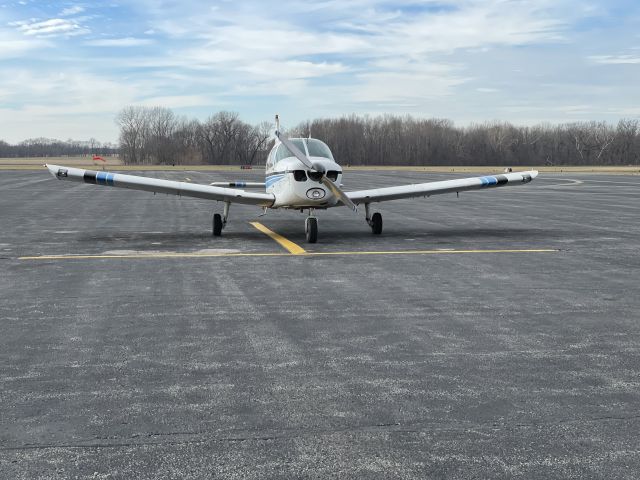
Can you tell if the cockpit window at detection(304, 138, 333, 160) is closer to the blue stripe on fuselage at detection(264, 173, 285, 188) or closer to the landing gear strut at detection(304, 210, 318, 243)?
the blue stripe on fuselage at detection(264, 173, 285, 188)

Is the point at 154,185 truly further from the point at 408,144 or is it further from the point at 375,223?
the point at 408,144

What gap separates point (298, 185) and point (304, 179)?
0.17 meters

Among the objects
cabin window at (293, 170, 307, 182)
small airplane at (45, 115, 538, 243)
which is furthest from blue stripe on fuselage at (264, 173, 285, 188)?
cabin window at (293, 170, 307, 182)

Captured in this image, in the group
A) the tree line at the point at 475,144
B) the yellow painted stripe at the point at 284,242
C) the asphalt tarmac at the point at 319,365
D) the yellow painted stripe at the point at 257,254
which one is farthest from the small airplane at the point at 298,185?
the tree line at the point at 475,144

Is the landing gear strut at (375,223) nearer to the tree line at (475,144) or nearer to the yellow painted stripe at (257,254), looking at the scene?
the yellow painted stripe at (257,254)

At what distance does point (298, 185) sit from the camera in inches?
518

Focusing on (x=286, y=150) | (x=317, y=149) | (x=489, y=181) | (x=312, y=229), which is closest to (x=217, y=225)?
(x=286, y=150)

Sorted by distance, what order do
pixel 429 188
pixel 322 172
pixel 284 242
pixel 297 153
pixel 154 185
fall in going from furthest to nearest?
pixel 429 188 < pixel 154 185 < pixel 284 242 < pixel 297 153 < pixel 322 172

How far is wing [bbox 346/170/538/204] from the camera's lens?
14754mm

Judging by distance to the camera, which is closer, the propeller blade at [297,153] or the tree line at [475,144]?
the propeller blade at [297,153]

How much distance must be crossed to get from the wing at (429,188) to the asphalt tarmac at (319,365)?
11.6 feet

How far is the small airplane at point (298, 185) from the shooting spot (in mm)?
13141

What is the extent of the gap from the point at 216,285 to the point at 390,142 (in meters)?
145

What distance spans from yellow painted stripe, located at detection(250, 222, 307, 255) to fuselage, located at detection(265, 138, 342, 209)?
0.74 meters
